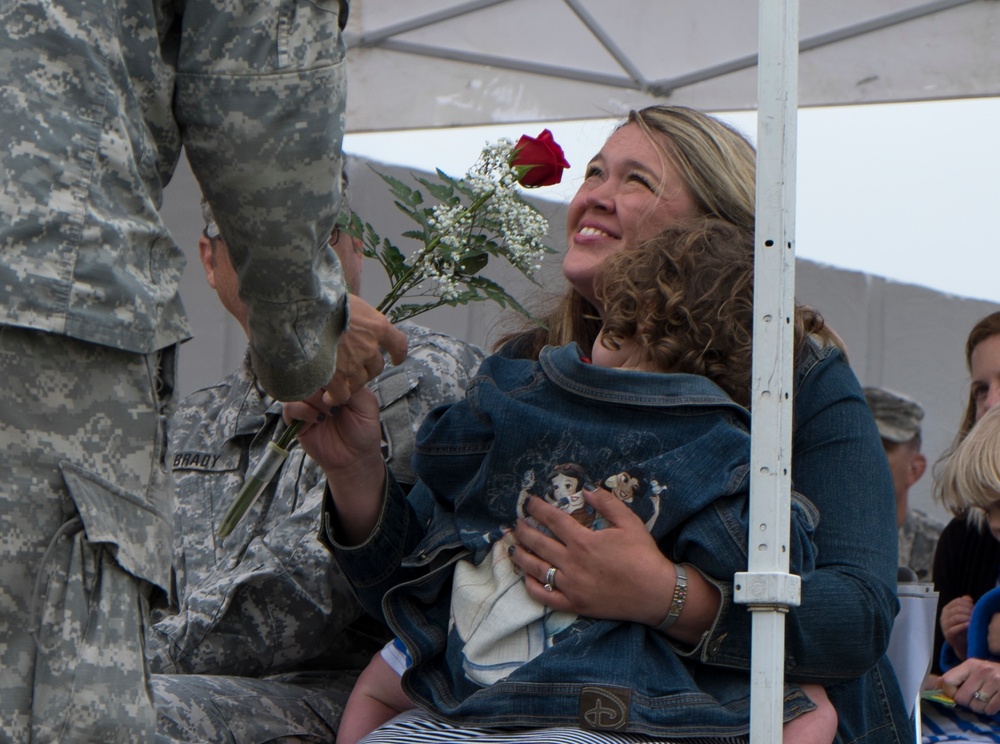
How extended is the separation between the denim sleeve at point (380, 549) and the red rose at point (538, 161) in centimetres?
53

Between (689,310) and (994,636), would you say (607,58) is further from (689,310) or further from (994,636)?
(689,310)

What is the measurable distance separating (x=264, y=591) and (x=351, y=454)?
0.37 metres

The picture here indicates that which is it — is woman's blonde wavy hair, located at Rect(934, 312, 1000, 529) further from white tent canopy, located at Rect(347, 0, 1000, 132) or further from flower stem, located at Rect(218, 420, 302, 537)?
flower stem, located at Rect(218, 420, 302, 537)

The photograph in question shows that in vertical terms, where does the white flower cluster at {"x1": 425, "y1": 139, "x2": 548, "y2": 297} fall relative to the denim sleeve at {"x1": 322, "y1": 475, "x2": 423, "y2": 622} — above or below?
above

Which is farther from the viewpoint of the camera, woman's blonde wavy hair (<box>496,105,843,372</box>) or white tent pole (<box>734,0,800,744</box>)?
woman's blonde wavy hair (<box>496,105,843,372</box>)

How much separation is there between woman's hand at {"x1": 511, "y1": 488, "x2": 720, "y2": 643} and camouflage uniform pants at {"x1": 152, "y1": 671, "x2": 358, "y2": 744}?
1.99ft

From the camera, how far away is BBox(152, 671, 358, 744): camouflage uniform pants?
2.15 metres

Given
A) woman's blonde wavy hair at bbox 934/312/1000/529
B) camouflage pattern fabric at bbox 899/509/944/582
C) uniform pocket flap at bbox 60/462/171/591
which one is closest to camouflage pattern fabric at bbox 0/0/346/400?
uniform pocket flap at bbox 60/462/171/591

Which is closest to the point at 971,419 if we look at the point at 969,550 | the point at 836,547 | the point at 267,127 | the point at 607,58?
the point at 969,550

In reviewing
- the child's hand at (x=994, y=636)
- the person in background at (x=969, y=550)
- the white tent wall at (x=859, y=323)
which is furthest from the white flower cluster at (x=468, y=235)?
the white tent wall at (x=859, y=323)

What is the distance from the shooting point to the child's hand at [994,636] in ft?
8.79

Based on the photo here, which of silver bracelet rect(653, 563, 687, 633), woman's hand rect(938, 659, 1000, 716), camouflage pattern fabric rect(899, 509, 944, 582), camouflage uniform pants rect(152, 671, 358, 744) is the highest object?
camouflage pattern fabric rect(899, 509, 944, 582)

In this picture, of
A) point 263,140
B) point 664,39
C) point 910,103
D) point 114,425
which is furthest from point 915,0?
point 114,425

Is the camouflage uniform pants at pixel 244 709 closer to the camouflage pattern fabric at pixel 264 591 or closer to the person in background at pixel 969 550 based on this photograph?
the camouflage pattern fabric at pixel 264 591
